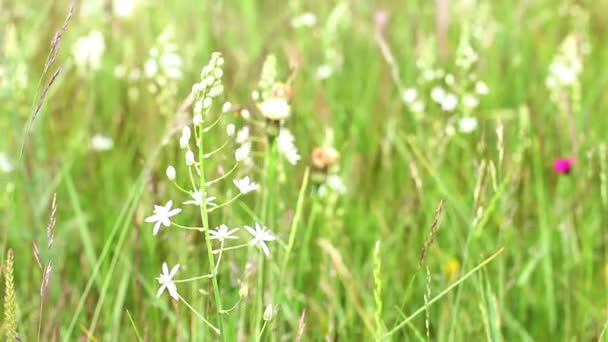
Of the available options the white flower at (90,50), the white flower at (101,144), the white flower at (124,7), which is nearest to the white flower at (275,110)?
the white flower at (101,144)

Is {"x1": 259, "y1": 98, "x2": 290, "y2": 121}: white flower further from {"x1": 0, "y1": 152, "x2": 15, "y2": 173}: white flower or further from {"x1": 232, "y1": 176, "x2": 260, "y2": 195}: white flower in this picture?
{"x1": 0, "y1": 152, "x2": 15, "y2": 173}: white flower

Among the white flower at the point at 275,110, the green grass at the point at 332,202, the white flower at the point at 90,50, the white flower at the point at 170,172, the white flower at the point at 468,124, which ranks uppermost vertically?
the white flower at the point at 170,172

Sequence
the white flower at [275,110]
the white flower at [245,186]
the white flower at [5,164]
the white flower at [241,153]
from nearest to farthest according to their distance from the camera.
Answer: the white flower at [245,186], the white flower at [241,153], the white flower at [275,110], the white flower at [5,164]

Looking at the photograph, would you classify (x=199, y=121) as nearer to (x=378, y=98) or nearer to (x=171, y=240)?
(x=171, y=240)

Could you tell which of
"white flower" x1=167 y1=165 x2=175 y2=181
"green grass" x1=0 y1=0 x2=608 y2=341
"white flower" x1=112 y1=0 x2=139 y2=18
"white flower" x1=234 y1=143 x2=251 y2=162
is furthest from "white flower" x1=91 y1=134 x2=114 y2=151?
"white flower" x1=167 y1=165 x2=175 y2=181

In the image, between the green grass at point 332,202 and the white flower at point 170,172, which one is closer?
the white flower at point 170,172

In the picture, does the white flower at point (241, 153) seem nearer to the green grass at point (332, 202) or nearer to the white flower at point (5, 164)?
the green grass at point (332, 202)
